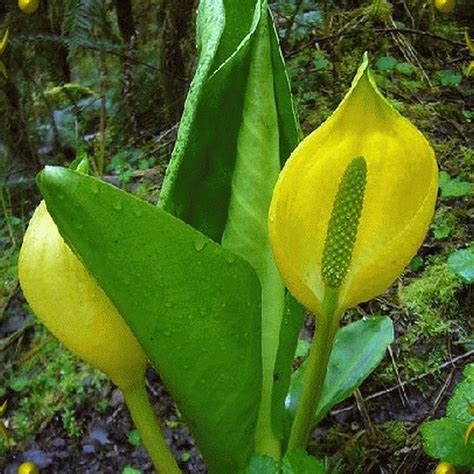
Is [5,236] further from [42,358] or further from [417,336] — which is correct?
[417,336]

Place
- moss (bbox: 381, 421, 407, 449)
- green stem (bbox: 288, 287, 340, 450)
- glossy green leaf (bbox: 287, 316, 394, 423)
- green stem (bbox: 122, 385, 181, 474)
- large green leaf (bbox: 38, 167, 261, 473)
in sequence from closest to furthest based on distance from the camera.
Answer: large green leaf (bbox: 38, 167, 261, 473) < green stem (bbox: 288, 287, 340, 450) < green stem (bbox: 122, 385, 181, 474) < glossy green leaf (bbox: 287, 316, 394, 423) < moss (bbox: 381, 421, 407, 449)

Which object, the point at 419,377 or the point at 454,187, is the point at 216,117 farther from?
the point at 454,187

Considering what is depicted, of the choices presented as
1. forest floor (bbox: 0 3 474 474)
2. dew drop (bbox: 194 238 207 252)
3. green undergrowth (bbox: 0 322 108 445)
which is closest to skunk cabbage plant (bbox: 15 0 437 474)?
dew drop (bbox: 194 238 207 252)

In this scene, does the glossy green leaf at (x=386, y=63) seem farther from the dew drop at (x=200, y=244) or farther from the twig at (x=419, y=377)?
the dew drop at (x=200, y=244)

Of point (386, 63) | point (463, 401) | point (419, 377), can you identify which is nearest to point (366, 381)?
point (419, 377)

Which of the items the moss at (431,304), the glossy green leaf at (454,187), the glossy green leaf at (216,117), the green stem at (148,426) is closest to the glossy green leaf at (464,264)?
the moss at (431,304)

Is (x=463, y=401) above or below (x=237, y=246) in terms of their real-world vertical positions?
below

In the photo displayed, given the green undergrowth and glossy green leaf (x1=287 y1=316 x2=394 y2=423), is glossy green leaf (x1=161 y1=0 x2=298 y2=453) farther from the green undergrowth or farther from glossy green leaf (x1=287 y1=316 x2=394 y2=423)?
the green undergrowth
